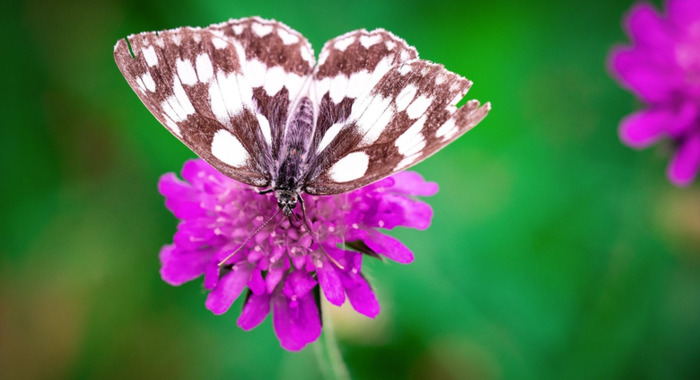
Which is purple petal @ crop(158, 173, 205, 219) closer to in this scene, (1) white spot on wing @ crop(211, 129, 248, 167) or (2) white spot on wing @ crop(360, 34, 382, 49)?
(1) white spot on wing @ crop(211, 129, 248, 167)

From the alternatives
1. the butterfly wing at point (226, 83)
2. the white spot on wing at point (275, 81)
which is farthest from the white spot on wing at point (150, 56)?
the white spot on wing at point (275, 81)

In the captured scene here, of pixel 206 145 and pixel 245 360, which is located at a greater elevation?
pixel 206 145

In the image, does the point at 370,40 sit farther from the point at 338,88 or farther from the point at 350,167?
the point at 350,167

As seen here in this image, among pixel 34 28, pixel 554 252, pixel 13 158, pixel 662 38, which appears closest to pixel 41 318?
pixel 13 158

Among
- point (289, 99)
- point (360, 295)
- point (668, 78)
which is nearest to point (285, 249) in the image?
point (360, 295)

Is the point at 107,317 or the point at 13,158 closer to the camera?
the point at 107,317

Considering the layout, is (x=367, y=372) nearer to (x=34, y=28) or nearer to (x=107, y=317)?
(x=107, y=317)

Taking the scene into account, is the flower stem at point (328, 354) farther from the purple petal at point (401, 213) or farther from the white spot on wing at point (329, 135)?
the white spot on wing at point (329, 135)
